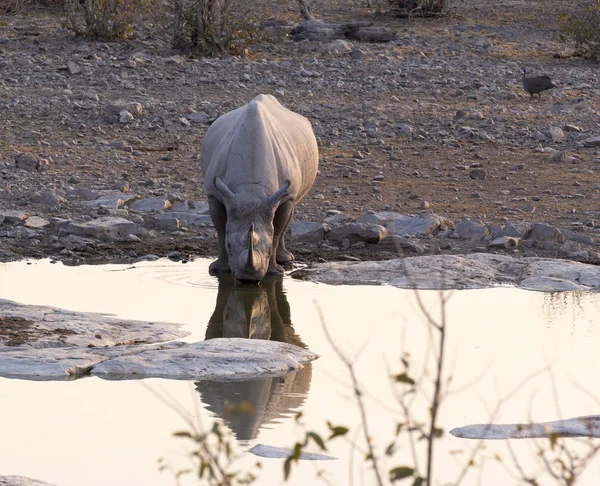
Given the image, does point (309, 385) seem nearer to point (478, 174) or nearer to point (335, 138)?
point (478, 174)

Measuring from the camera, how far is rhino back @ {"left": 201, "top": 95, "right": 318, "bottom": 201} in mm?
9461

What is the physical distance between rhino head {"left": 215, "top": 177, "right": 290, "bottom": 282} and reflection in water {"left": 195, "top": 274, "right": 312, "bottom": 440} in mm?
196

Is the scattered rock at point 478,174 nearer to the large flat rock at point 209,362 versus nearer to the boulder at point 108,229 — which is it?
the boulder at point 108,229

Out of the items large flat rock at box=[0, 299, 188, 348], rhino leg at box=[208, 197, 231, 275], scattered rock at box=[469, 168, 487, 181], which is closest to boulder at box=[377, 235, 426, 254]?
rhino leg at box=[208, 197, 231, 275]

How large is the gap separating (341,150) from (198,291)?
564 cm

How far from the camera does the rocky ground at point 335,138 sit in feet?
36.4

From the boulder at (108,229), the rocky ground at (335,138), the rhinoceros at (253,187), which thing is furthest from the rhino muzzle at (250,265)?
the boulder at (108,229)

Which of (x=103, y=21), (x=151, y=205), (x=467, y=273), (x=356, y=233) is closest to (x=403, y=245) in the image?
(x=356, y=233)

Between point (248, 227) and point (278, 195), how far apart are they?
33 centimetres

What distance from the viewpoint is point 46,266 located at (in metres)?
10.0

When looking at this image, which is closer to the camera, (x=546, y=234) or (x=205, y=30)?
(x=546, y=234)

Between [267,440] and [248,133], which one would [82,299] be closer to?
[248,133]

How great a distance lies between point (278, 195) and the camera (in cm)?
931

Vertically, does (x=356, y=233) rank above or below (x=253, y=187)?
below
